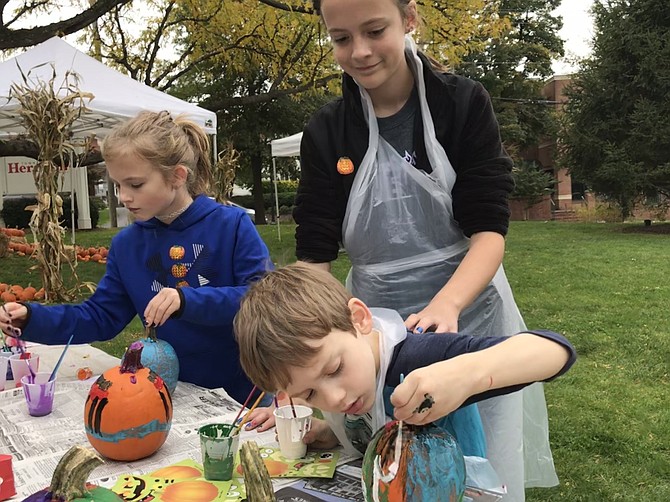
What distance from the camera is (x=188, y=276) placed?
2.14m

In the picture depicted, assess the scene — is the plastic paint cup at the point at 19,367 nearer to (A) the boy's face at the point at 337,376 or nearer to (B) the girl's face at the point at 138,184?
(B) the girl's face at the point at 138,184

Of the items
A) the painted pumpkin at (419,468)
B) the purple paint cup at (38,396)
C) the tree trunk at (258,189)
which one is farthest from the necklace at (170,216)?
the tree trunk at (258,189)

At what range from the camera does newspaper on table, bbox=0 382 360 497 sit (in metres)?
1.42

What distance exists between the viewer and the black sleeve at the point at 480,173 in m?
1.61

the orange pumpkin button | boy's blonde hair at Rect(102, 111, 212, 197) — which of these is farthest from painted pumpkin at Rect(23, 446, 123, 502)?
boy's blonde hair at Rect(102, 111, 212, 197)

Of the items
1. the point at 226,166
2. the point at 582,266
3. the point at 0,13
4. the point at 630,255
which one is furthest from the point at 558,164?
the point at 0,13

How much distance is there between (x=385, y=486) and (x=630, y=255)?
31.2 ft

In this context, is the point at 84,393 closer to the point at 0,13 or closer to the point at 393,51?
the point at 393,51

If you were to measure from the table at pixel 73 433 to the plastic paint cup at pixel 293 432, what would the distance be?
0.32 feet

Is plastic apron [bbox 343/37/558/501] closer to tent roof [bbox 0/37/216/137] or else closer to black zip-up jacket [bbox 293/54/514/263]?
black zip-up jacket [bbox 293/54/514/263]

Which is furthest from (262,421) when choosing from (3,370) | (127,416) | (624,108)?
(624,108)

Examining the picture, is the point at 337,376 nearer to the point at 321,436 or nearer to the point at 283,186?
the point at 321,436

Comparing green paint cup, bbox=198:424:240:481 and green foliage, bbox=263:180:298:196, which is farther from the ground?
green foliage, bbox=263:180:298:196

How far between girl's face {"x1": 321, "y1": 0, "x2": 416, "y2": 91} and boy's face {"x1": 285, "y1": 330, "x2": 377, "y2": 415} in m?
0.73
